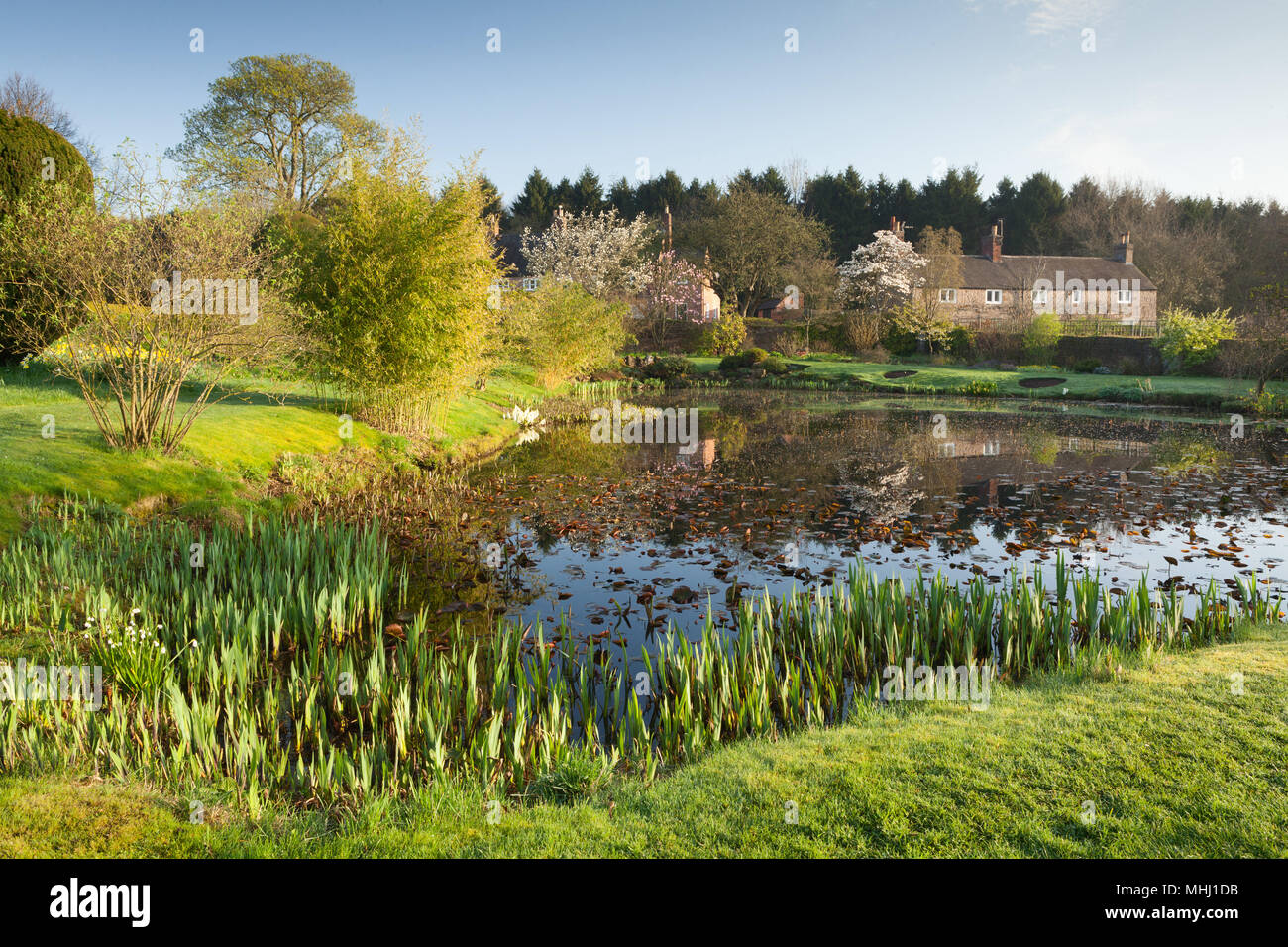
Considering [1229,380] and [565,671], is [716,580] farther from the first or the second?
[1229,380]

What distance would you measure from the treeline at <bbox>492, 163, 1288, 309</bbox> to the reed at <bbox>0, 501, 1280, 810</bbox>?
201ft

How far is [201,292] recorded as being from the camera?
10.7m

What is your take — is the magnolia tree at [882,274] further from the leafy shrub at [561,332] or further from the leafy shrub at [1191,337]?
the leafy shrub at [561,332]

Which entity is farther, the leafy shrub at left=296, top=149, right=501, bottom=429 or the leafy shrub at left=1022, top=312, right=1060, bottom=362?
the leafy shrub at left=1022, top=312, right=1060, bottom=362

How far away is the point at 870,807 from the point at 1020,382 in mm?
38912

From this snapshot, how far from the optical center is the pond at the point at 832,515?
9.03 m

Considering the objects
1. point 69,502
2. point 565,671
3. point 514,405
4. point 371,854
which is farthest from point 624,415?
point 371,854

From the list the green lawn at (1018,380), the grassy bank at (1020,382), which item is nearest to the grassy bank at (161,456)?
the grassy bank at (1020,382)

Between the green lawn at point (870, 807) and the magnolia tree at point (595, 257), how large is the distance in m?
46.9

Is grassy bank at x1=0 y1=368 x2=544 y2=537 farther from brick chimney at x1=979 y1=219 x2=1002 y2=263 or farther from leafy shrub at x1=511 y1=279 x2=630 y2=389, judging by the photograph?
brick chimney at x1=979 y1=219 x2=1002 y2=263

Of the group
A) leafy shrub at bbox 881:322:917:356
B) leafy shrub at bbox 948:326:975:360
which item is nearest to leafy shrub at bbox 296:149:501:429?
leafy shrub at bbox 948:326:975:360

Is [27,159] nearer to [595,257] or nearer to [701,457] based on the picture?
[701,457]

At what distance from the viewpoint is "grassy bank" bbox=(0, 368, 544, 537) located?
33.0ft
